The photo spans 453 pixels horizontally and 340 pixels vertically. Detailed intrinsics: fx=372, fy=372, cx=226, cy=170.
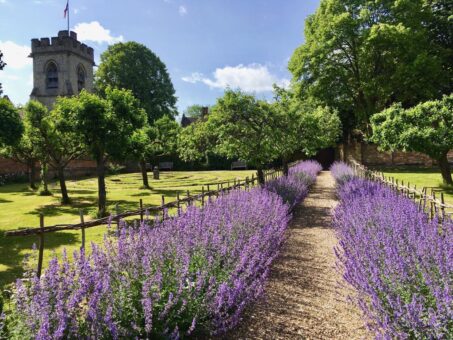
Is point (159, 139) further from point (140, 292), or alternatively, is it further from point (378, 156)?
point (140, 292)

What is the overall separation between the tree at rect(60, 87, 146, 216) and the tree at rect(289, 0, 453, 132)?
17.2 meters

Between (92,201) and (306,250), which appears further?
(92,201)

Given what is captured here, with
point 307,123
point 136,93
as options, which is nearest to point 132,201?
point 307,123

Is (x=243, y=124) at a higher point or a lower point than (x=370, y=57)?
lower

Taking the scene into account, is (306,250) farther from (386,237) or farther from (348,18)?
(348,18)

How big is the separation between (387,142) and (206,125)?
7.04 metres

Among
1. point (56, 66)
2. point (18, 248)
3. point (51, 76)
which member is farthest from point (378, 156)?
point (51, 76)

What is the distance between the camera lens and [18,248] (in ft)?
29.3

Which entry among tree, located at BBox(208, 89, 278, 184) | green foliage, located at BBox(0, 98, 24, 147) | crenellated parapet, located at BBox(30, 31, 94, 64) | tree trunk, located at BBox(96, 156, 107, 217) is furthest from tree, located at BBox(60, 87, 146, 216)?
crenellated parapet, located at BBox(30, 31, 94, 64)

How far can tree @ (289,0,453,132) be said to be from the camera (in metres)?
24.3

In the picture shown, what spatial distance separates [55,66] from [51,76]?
1445mm

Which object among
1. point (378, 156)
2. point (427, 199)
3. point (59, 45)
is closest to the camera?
point (427, 199)

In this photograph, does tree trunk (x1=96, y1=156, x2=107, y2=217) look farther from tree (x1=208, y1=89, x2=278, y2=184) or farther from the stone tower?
the stone tower

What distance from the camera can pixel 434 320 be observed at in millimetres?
2799
